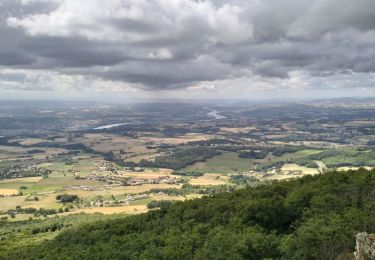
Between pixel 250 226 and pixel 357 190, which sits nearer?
pixel 250 226

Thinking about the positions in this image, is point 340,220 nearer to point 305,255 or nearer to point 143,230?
point 305,255

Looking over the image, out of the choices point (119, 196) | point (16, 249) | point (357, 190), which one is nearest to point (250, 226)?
point (357, 190)

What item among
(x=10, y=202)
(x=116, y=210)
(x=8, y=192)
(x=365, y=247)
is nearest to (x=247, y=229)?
(x=365, y=247)

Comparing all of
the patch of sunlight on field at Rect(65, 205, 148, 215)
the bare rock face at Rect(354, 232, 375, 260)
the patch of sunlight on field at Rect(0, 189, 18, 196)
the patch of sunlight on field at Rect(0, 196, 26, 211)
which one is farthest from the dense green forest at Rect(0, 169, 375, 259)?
the patch of sunlight on field at Rect(0, 189, 18, 196)

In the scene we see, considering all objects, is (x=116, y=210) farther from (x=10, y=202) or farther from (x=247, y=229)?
(x=247, y=229)

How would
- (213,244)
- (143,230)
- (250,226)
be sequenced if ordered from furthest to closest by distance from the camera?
(143,230) < (250,226) < (213,244)

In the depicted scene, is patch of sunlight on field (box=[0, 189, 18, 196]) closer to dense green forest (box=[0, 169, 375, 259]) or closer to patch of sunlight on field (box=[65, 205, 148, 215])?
patch of sunlight on field (box=[65, 205, 148, 215])

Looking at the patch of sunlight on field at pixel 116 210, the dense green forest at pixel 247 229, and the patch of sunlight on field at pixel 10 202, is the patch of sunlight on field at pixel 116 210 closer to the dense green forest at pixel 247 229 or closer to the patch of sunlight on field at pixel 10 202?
the patch of sunlight on field at pixel 10 202
